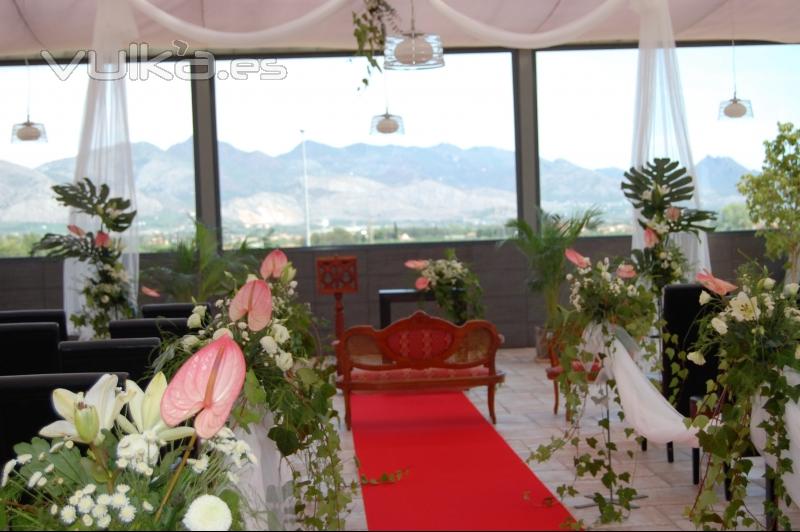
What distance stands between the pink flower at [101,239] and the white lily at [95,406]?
6.34 metres

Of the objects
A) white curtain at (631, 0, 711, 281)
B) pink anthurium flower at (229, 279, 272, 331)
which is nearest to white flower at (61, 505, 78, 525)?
pink anthurium flower at (229, 279, 272, 331)

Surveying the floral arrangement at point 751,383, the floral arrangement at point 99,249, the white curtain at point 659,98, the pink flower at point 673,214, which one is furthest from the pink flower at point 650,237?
the floral arrangement at point 99,249

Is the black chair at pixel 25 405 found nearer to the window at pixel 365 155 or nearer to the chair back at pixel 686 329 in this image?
the chair back at pixel 686 329

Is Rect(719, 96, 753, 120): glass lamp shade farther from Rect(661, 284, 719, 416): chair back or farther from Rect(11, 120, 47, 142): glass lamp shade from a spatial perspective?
Rect(11, 120, 47, 142): glass lamp shade

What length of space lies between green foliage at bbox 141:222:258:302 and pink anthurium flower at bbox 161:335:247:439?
8.35 m

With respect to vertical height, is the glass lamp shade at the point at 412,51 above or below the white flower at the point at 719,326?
above

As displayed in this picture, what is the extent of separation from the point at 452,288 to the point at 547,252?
164 centimetres

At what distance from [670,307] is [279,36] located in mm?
3976

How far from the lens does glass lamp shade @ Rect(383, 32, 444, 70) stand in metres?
6.07

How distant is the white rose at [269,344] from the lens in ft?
10.1

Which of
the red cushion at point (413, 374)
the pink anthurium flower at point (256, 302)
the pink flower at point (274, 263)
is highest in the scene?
the pink flower at point (274, 263)

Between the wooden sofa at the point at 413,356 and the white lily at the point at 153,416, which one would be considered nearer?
the white lily at the point at 153,416

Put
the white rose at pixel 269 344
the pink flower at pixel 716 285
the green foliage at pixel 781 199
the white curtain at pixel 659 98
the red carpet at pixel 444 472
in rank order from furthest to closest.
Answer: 1. the green foliage at pixel 781 199
2. the white curtain at pixel 659 98
3. the red carpet at pixel 444 472
4. the pink flower at pixel 716 285
5. the white rose at pixel 269 344

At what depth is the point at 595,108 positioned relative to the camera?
11.5 meters
